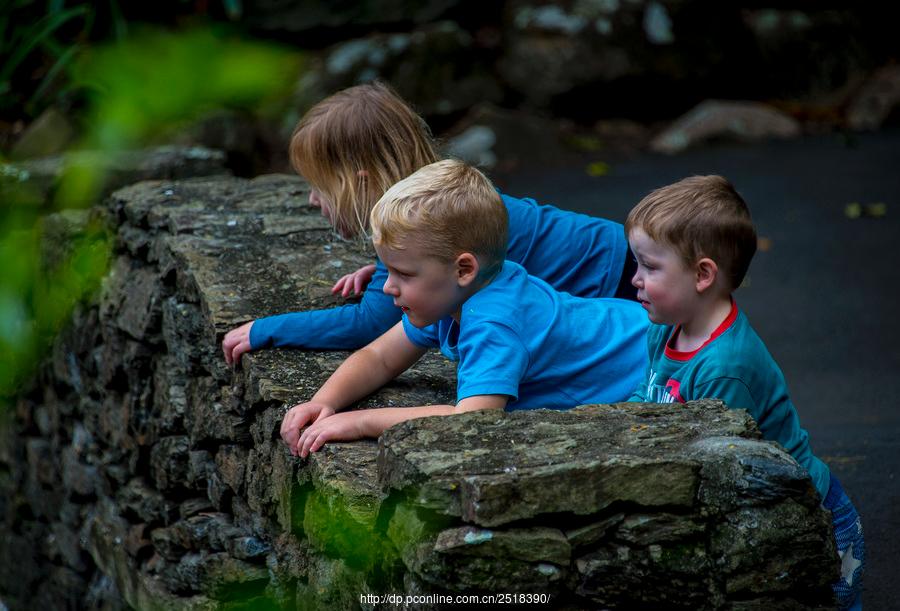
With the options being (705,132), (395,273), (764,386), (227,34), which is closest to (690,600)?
(764,386)

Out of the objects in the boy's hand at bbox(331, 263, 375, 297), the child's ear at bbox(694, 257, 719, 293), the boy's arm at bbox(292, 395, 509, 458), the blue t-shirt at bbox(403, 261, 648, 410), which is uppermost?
the child's ear at bbox(694, 257, 719, 293)

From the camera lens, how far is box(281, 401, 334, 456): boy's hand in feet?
8.32

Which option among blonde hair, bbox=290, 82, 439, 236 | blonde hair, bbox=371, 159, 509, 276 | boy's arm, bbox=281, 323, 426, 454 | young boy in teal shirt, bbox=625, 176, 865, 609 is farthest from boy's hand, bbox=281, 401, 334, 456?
young boy in teal shirt, bbox=625, 176, 865, 609

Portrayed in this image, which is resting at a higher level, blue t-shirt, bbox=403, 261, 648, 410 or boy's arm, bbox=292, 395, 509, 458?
blue t-shirt, bbox=403, 261, 648, 410

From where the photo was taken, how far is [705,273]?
2.33 metres

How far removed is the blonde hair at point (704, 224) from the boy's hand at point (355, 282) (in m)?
1.21

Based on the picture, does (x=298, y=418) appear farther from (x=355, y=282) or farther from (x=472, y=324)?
(x=355, y=282)

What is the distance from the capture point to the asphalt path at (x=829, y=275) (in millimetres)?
4023

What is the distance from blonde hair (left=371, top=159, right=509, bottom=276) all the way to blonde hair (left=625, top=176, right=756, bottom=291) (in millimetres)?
346

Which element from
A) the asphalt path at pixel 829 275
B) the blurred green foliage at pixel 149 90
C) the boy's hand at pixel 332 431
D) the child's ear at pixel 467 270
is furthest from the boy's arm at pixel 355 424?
the asphalt path at pixel 829 275

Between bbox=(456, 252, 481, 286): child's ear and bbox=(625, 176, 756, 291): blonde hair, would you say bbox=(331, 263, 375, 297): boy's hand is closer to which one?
bbox=(456, 252, 481, 286): child's ear

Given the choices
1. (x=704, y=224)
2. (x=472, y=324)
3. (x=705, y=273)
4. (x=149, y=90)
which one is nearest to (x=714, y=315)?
(x=705, y=273)

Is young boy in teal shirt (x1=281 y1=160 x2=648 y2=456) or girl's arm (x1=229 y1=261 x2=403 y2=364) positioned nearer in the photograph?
young boy in teal shirt (x1=281 y1=160 x2=648 y2=456)

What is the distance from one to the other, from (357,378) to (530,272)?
0.75 m
